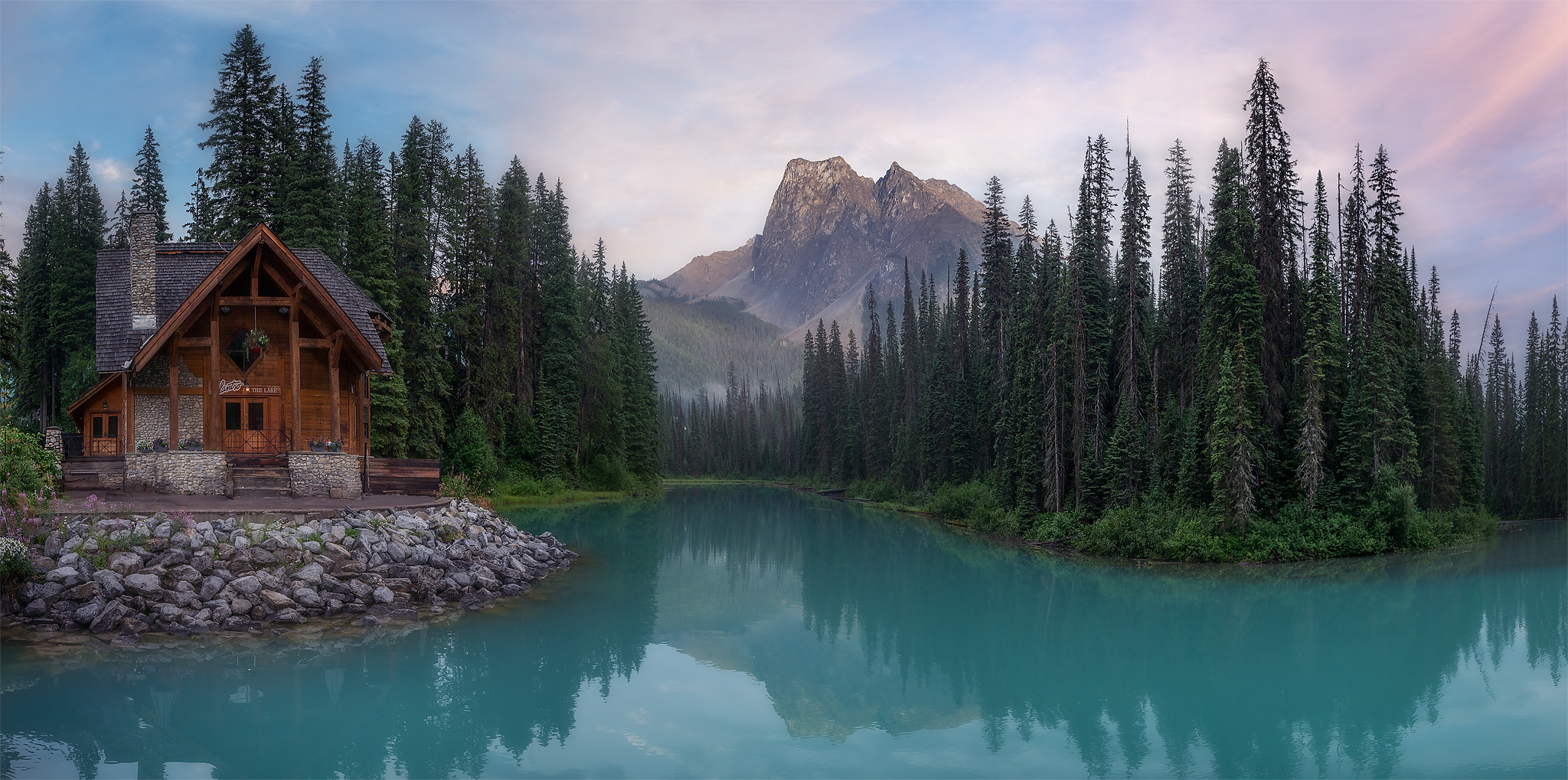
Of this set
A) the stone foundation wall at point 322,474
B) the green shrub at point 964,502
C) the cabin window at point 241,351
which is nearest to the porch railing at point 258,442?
the cabin window at point 241,351

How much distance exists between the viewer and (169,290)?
97.2 ft

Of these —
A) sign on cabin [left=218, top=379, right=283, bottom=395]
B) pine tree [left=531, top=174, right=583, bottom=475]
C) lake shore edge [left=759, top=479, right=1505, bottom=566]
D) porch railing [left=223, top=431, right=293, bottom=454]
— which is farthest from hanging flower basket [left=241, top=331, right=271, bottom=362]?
pine tree [left=531, top=174, right=583, bottom=475]

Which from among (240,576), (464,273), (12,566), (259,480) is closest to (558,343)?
(464,273)

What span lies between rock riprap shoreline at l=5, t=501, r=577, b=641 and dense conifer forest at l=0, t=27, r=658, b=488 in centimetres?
1440

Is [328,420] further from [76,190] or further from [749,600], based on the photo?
[76,190]

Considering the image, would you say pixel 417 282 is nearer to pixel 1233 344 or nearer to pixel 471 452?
pixel 471 452

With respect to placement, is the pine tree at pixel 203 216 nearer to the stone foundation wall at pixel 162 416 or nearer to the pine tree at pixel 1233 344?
the stone foundation wall at pixel 162 416

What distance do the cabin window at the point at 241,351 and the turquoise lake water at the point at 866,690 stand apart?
12383 millimetres

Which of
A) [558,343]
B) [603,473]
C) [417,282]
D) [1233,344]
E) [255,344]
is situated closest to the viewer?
[255,344]

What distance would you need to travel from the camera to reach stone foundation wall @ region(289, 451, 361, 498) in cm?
2644

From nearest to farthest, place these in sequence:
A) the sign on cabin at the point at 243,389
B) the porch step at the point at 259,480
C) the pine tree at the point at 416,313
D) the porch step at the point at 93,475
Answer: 1. the porch step at the point at 93,475
2. the porch step at the point at 259,480
3. the sign on cabin at the point at 243,389
4. the pine tree at the point at 416,313

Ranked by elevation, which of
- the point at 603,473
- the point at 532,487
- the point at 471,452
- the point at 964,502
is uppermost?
the point at 471,452

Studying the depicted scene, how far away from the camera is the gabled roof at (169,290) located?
2775 centimetres

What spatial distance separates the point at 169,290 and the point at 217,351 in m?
4.98
